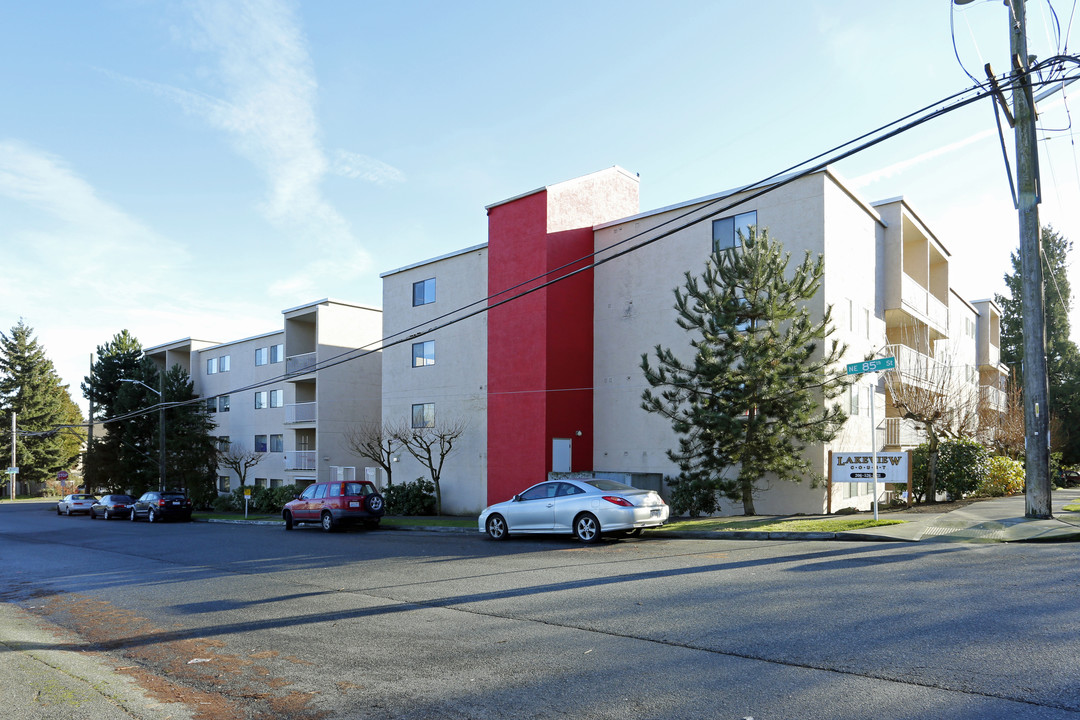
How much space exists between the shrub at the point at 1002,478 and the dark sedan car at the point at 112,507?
3841 centimetres

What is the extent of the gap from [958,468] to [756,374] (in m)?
7.26

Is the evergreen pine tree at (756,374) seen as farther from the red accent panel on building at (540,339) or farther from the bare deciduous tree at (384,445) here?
the bare deciduous tree at (384,445)

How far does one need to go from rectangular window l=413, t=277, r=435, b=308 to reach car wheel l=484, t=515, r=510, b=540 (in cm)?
1581

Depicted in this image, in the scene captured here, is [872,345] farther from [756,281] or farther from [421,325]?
[421,325]

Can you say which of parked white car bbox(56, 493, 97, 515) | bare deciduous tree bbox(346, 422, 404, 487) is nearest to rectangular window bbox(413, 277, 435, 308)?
bare deciduous tree bbox(346, 422, 404, 487)

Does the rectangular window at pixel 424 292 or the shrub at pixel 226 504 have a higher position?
the rectangular window at pixel 424 292

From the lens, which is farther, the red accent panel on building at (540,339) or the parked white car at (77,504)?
the parked white car at (77,504)

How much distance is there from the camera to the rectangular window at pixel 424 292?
3216 cm

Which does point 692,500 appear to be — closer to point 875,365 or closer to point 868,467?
point 868,467

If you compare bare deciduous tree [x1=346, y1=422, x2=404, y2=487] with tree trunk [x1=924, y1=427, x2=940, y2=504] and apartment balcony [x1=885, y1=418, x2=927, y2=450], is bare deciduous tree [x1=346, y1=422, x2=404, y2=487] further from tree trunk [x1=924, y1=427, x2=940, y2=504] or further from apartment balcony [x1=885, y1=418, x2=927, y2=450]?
tree trunk [x1=924, y1=427, x2=940, y2=504]

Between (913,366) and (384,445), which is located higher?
(913,366)

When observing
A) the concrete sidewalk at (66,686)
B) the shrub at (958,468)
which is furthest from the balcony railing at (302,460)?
the concrete sidewalk at (66,686)

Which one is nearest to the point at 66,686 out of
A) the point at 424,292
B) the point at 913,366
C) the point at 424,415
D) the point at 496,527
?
the point at 496,527

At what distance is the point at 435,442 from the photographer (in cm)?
3019
